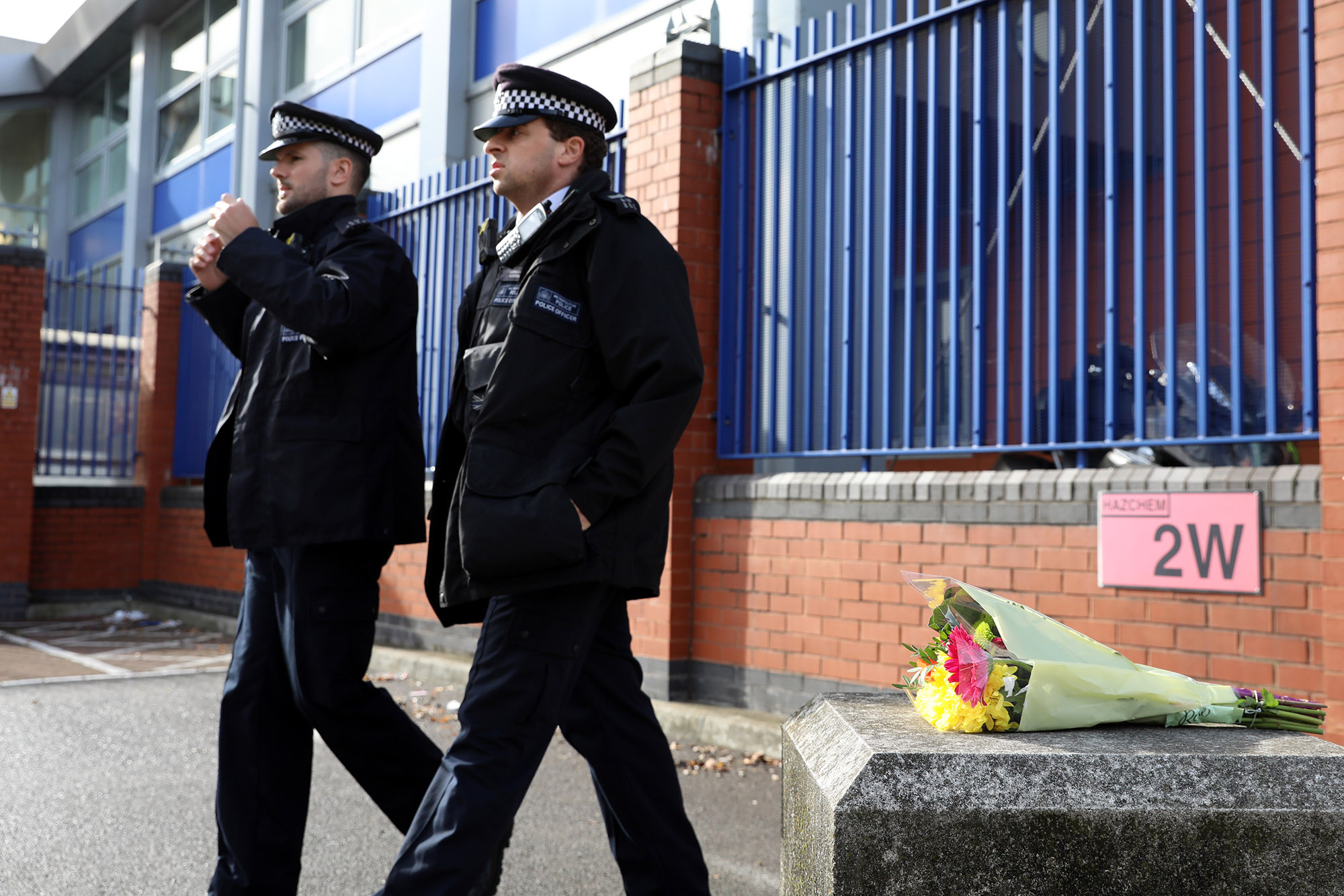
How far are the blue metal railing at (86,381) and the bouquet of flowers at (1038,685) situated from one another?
11.2m

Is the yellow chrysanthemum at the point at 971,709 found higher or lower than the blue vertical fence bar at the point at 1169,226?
lower

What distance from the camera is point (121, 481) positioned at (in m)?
11.9

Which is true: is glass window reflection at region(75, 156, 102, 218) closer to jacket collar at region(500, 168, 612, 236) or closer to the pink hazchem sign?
the pink hazchem sign

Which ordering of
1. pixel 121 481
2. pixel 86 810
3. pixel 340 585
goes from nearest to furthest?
pixel 340 585 → pixel 86 810 → pixel 121 481

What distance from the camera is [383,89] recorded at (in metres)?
13.4

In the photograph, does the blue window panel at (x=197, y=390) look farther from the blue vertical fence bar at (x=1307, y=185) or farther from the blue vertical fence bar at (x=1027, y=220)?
the blue vertical fence bar at (x=1307, y=185)

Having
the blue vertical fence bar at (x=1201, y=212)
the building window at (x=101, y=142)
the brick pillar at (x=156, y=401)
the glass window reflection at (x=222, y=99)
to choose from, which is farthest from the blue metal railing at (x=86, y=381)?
the blue vertical fence bar at (x=1201, y=212)

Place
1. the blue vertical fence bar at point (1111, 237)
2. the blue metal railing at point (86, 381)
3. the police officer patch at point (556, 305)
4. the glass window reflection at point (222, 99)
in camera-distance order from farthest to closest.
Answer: the glass window reflection at point (222, 99), the blue metal railing at point (86, 381), the blue vertical fence bar at point (1111, 237), the police officer patch at point (556, 305)

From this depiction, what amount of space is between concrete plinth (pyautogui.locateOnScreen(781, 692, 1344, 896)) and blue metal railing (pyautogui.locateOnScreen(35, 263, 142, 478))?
1147 cm

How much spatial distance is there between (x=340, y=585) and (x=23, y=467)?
966cm

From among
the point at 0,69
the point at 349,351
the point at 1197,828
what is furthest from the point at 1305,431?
the point at 0,69

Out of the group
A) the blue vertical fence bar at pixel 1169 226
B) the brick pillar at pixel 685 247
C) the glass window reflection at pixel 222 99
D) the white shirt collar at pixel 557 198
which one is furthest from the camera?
the glass window reflection at pixel 222 99

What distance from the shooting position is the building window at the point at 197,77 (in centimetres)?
1727

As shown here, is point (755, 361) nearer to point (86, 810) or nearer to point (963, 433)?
point (963, 433)
